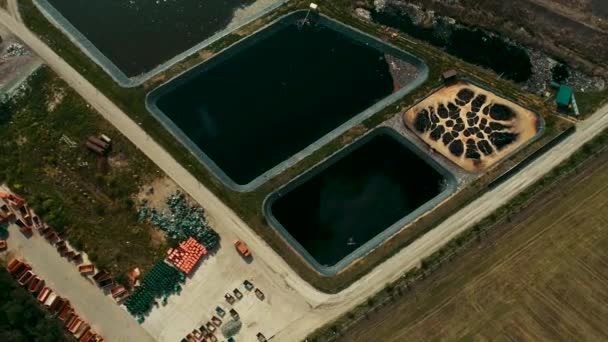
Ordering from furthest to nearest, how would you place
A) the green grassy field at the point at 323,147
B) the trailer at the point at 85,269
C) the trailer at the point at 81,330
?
the green grassy field at the point at 323,147 → the trailer at the point at 85,269 → the trailer at the point at 81,330

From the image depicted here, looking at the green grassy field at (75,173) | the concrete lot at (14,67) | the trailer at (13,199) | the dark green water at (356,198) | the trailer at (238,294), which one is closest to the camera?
the trailer at (238,294)

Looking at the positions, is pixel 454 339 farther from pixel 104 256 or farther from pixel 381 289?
pixel 104 256

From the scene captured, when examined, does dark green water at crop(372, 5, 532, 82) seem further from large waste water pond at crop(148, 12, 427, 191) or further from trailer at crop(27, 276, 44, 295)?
trailer at crop(27, 276, 44, 295)

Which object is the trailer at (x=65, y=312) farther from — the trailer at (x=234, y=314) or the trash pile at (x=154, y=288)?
the trailer at (x=234, y=314)

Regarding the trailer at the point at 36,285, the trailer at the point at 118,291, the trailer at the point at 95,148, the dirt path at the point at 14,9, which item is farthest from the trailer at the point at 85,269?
the dirt path at the point at 14,9

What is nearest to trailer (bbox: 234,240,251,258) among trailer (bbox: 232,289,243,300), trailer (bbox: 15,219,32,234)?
trailer (bbox: 232,289,243,300)

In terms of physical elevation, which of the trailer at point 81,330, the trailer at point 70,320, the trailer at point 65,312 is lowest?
the trailer at point 81,330

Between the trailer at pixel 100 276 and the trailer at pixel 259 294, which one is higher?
the trailer at pixel 100 276
